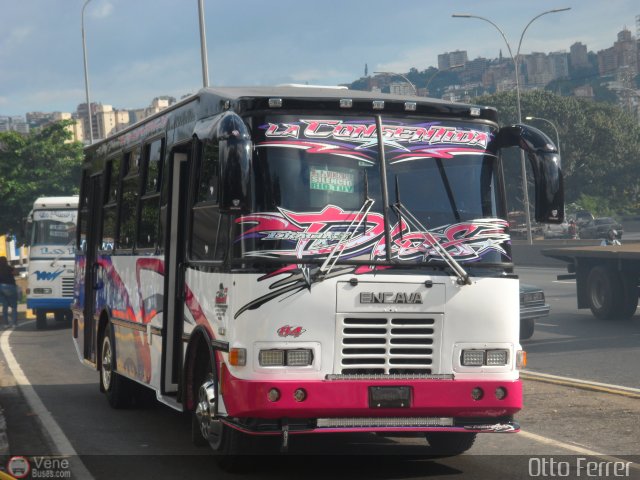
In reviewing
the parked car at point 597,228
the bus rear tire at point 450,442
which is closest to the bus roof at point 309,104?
the bus rear tire at point 450,442

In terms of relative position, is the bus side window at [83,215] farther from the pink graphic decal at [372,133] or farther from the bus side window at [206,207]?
the pink graphic decal at [372,133]

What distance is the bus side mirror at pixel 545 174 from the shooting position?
825cm

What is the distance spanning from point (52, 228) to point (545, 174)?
67.2ft

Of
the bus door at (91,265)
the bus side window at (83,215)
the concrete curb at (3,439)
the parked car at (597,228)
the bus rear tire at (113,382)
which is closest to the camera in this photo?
the concrete curb at (3,439)

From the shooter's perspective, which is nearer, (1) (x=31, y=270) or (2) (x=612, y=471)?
(2) (x=612, y=471)

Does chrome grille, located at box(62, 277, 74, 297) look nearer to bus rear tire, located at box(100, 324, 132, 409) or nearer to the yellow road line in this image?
bus rear tire, located at box(100, 324, 132, 409)

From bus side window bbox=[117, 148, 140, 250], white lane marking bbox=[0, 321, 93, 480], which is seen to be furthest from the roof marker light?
bus side window bbox=[117, 148, 140, 250]

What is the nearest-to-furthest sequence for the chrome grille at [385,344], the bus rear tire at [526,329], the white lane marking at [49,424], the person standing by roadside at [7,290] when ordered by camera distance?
the chrome grille at [385,344]
the white lane marking at [49,424]
the bus rear tire at [526,329]
the person standing by roadside at [7,290]

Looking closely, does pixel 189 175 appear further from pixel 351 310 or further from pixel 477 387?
pixel 477 387

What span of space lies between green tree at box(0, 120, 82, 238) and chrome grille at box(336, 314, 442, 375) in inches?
1507

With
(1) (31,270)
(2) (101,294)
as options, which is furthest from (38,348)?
(2) (101,294)

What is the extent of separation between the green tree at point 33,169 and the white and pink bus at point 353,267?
123ft

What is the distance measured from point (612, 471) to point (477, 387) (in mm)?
1176

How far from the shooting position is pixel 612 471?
8.14 metres
